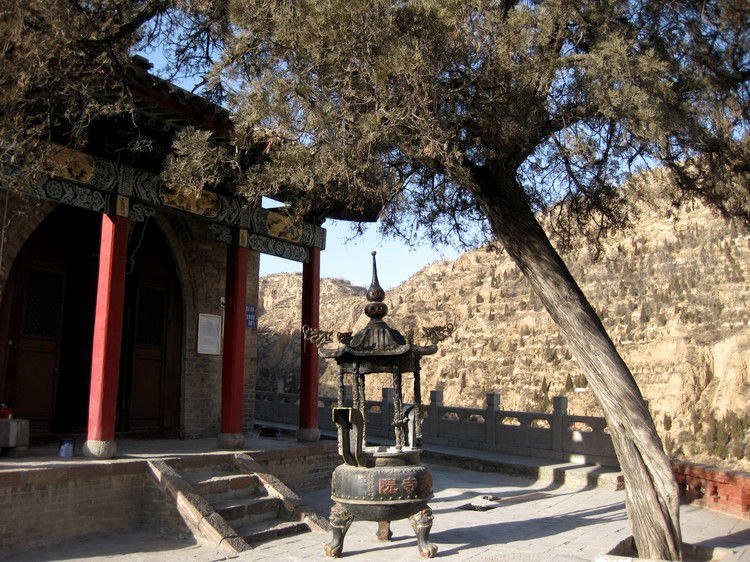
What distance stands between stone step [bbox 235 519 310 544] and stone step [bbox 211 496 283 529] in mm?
77

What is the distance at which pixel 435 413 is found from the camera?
1780 cm

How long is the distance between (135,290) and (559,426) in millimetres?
8972

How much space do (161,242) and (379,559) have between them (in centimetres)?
713

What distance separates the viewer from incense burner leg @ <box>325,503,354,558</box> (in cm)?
730

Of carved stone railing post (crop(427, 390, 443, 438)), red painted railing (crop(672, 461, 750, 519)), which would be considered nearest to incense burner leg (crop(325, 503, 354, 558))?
red painted railing (crop(672, 461, 750, 519))

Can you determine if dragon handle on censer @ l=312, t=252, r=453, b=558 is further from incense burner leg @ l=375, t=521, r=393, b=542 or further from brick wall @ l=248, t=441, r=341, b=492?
brick wall @ l=248, t=441, r=341, b=492

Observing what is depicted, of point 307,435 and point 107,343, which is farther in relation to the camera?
point 307,435

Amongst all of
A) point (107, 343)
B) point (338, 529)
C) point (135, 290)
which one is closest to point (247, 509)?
point (338, 529)

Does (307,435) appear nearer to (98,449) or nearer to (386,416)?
(98,449)

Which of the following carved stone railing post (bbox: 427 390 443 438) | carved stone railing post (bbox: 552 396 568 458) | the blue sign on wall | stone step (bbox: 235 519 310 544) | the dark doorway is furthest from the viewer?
carved stone railing post (bbox: 427 390 443 438)

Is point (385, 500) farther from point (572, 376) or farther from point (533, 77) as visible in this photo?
point (572, 376)

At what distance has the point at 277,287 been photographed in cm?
5662

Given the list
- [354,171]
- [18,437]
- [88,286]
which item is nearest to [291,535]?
[18,437]

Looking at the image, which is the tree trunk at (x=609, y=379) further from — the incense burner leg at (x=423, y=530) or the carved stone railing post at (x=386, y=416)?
the carved stone railing post at (x=386, y=416)
